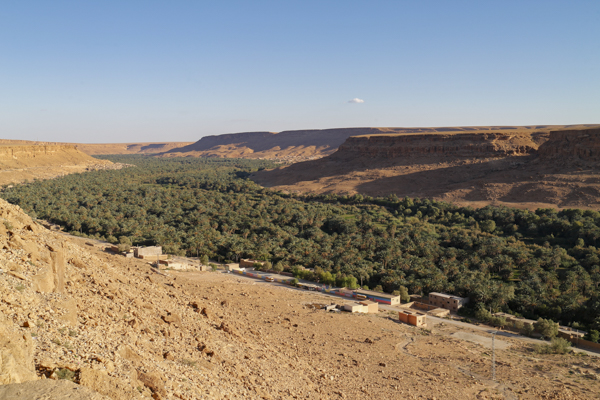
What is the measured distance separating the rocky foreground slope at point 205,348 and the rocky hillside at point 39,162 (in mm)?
76645

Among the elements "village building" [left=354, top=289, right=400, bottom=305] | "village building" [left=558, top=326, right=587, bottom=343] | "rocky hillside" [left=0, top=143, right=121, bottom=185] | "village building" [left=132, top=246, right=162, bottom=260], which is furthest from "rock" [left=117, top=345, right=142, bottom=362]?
"rocky hillside" [left=0, top=143, right=121, bottom=185]

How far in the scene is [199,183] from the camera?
83.8 m

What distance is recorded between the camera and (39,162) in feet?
328

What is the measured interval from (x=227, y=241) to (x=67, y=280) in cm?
2683

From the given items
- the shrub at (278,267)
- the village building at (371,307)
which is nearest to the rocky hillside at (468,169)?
the shrub at (278,267)

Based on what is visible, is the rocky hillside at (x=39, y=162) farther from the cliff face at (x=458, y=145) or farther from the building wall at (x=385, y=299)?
the building wall at (x=385, y=299)

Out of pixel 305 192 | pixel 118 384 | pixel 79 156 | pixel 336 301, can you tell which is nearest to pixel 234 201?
pixel 305 192

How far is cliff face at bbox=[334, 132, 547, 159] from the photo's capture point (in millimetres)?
76875

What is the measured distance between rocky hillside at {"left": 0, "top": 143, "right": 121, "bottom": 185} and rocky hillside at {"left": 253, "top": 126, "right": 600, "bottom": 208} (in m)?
44.0

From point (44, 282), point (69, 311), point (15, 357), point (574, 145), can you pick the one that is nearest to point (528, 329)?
point (69, 311)

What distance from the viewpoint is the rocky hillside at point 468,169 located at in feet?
190

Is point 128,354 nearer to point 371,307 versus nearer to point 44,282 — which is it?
point 44,282

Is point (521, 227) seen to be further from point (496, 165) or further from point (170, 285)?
point (170, 285)

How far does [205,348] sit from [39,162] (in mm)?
105557
